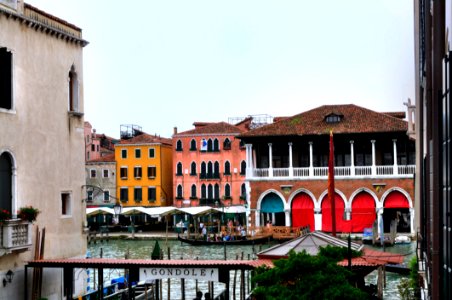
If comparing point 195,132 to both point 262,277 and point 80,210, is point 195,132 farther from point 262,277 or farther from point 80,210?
point 262,277

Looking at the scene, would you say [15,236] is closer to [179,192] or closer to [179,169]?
[179,169]

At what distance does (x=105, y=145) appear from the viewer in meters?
60.1

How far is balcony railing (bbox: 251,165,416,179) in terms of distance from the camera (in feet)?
116

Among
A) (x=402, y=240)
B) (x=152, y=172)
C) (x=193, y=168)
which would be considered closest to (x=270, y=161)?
(x=402, y=240)

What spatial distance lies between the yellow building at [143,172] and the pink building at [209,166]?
1496 mm

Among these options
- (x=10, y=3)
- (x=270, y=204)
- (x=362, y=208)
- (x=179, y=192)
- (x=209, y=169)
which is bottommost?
(x=362, y=208)

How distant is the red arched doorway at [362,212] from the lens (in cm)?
3588

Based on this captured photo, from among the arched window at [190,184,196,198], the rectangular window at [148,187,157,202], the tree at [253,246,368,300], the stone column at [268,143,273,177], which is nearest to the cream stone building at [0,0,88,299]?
the tree at [253,246,368,300]

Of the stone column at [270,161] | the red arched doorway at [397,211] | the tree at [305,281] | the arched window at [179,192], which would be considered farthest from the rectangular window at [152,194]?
the tree at [305,281]

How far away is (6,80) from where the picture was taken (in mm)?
13578

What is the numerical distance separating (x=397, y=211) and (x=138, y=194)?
16787 mm

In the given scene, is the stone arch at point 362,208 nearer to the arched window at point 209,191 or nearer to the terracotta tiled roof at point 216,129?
the terracotta tiled roof at point 216,129

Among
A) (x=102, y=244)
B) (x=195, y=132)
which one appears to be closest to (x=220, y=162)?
(x=195, y=132)

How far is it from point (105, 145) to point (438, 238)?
179 ft
